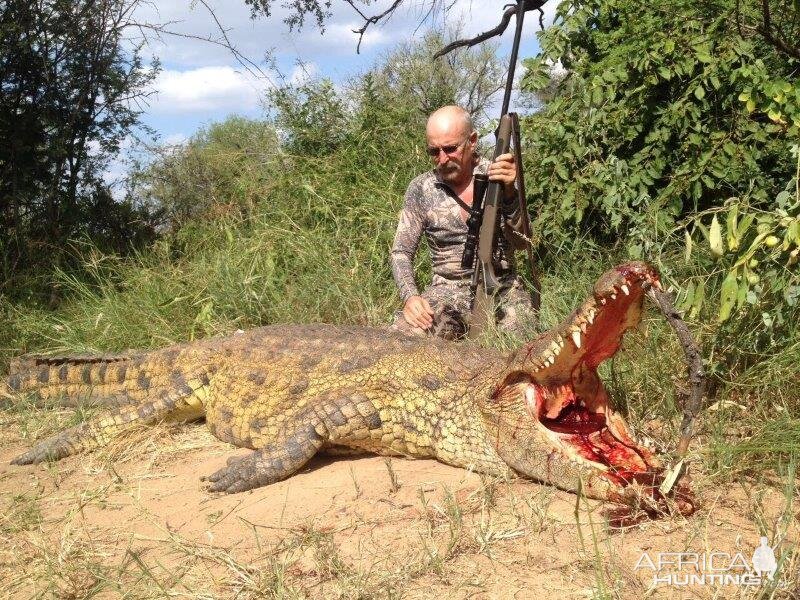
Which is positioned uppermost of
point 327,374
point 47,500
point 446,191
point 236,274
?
point 446,191

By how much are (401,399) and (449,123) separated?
2220mm

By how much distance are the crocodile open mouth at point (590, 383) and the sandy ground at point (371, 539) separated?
→ 0.20 meters

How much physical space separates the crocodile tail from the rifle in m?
1.96

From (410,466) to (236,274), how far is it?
2.89 m

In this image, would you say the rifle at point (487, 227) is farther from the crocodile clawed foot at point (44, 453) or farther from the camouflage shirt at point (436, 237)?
the crocodile clawed foot at point (44, 453)

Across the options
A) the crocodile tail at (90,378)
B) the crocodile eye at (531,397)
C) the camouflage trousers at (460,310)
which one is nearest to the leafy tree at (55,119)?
the crocodile tail at (90,378)

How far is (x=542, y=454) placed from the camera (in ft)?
9.78

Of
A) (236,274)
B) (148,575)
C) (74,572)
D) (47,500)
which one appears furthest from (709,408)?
(236,274)

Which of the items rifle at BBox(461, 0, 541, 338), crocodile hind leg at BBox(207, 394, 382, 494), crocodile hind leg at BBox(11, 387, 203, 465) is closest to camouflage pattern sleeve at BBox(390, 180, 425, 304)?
rifle at BBox(461, 0, 541, 338)

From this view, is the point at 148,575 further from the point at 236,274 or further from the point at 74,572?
the point at 236,274

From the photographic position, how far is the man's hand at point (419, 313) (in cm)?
478

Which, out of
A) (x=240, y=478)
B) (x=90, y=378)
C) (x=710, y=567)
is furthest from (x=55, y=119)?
(x=710, y=567)

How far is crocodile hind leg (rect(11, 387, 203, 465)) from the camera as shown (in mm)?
4328

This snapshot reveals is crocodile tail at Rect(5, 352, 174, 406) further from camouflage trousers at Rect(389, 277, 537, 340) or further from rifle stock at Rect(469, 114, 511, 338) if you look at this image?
rifle stock at Rect(469, 114, 511, 338)
